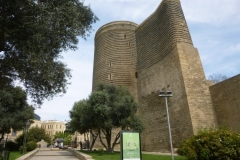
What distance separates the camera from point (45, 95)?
9.21m

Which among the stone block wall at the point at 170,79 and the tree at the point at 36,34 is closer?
the tree at the point at 36,34

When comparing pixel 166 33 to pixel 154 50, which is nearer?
pixel 166 33

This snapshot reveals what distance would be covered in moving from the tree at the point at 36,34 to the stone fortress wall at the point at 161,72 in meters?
9.00

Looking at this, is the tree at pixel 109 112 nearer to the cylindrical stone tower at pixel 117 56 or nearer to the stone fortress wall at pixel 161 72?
the stone fortress wall at pixel 161 72

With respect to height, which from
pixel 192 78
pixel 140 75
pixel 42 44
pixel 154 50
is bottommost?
pixel 42 44

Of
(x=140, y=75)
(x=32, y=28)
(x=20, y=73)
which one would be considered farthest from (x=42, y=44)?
(x=140, y=75)

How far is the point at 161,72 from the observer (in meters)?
17.6

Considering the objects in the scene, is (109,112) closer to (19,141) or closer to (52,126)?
(19,141)

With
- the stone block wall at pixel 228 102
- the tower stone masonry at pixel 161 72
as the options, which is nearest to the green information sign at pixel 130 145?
the tower stone masonry at pixel 161 72

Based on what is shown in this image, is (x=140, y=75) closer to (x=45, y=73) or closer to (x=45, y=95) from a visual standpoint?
(x=45, y=95)

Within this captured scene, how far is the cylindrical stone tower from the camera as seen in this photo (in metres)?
23.2

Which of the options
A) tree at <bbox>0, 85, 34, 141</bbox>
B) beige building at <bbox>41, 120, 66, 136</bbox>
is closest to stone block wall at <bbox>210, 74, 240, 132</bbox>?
tree at <bbox>0, 85, 34, 141</bbox>

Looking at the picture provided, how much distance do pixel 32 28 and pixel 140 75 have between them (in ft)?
50.8

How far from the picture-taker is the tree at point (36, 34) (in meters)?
6.47
